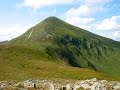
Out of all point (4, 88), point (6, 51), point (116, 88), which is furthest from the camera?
point (6, 51)

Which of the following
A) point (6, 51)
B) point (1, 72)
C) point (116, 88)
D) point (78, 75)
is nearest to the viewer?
point (116, 88)

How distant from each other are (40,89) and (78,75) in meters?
68.8

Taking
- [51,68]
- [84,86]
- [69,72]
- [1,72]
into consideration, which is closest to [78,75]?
[69,72]

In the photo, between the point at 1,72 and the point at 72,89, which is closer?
the point at 72,89

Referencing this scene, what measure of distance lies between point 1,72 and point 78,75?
33653 millimetres

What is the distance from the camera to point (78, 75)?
114 meters

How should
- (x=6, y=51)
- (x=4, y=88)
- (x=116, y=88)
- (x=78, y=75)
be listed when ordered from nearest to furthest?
(x=4, y=88) → (x=116, y=88) → (x=78, y=75) → (x=6, y=51)

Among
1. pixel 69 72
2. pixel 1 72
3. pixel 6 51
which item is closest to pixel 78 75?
pixel 69 72

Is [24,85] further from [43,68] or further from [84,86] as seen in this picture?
[43,68]

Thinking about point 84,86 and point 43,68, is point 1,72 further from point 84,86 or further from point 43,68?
point 84,86

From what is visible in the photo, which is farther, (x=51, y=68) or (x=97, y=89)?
(x=51, y=68)

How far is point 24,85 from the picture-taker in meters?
49.3

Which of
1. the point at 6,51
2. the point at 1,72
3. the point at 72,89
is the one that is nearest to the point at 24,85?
the point at 72,89

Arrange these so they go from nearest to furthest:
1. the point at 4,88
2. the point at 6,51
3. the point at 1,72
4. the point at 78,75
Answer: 1. the point at 4,88
2. the point at 1,72
3. the point at 78,75
4. the point at 6,51
